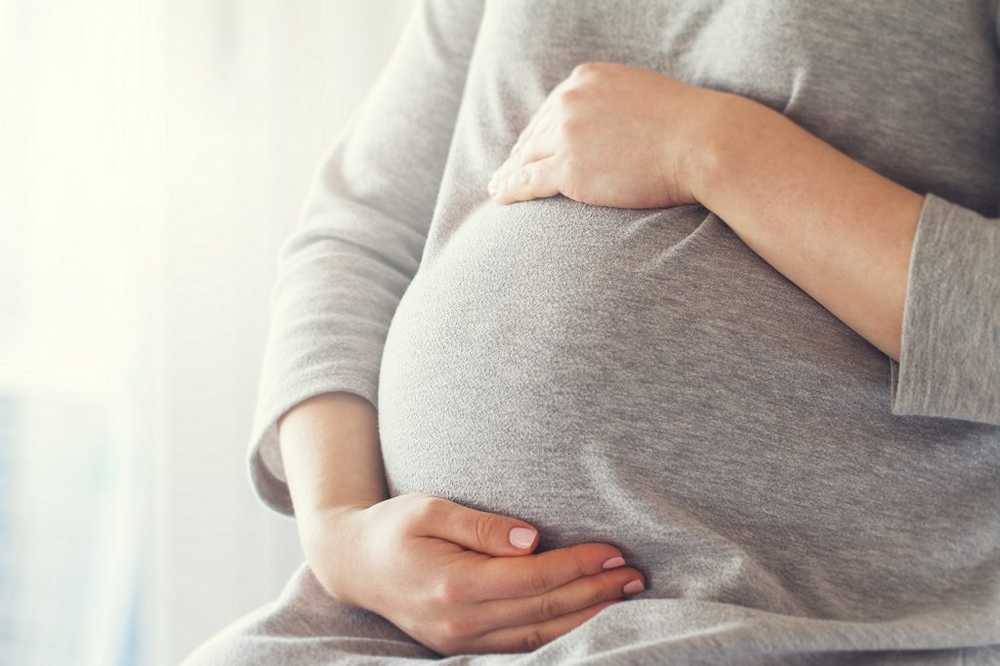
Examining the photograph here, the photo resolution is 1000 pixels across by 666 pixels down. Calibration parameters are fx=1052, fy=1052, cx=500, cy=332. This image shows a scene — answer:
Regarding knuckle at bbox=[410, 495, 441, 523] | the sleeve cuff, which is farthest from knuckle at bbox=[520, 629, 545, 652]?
the sleeve cuff

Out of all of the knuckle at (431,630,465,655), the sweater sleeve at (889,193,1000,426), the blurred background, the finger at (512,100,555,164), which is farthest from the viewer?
the blurred background

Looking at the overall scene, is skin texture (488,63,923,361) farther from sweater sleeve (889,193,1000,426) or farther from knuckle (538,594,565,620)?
knuckle (538,594,565,620)

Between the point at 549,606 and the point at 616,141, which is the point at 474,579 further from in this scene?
the point at 616,141

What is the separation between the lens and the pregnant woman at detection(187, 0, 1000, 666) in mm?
700

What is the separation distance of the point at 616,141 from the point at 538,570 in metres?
0.35

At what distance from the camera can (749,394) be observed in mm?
742

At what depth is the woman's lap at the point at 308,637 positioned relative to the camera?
30.8 inches

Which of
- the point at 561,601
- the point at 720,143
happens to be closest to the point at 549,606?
the point at 561,601

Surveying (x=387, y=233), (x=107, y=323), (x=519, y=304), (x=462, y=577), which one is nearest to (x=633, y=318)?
(x=519, y=304)

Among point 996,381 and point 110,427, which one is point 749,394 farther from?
point 110,427

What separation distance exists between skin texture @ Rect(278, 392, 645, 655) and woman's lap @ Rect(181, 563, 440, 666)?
0.02m

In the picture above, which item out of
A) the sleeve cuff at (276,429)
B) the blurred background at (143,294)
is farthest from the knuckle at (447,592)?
the blurred background at (143,294)

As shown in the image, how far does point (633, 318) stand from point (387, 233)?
42 centimetres

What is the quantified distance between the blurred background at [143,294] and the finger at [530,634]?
33.4 inches
